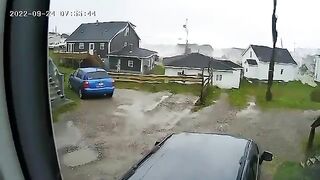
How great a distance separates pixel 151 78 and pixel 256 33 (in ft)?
1.02

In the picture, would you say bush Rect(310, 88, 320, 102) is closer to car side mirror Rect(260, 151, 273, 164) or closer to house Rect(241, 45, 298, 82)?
house Rect(241, 45, 298, 82)

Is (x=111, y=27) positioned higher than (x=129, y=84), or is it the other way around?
(x=111, y=27)

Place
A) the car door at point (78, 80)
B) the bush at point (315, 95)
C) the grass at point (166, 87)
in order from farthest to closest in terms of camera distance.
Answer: the car door at point (78, 80), the grass at point (166, 87), the bush at point (315, 95)

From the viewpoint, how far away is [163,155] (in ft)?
4.66

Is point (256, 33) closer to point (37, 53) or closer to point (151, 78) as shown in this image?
point (151, 78)

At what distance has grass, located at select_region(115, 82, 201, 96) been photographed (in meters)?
1.40

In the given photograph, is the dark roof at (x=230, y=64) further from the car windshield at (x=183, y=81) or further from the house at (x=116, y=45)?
the house at (x=116, y=45)

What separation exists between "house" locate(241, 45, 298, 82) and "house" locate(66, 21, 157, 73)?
0.84 feet

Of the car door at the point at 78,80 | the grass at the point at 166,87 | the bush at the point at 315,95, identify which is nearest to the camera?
the bush at the point at 315,95

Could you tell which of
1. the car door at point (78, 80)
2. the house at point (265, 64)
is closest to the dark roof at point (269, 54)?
the house at point (265, 64)

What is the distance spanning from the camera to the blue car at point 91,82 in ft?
4.85

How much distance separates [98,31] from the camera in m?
1.45

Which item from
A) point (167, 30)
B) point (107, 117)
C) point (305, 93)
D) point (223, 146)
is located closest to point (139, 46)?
point (167, 30)

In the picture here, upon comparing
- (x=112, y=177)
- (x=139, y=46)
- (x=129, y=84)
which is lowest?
(x=112, y=177)
